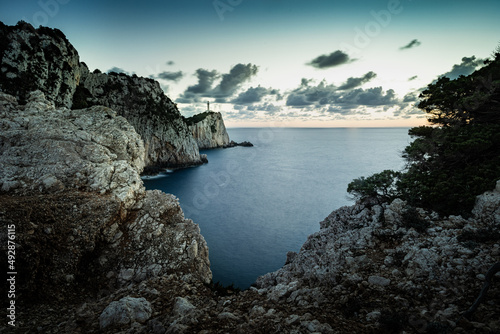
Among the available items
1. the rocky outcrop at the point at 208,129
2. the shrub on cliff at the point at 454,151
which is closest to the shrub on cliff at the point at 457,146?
the shrub on cliff at the point at 454,151

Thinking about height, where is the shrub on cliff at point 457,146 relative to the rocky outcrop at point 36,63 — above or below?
below

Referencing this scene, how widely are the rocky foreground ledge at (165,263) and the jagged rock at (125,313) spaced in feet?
0.09

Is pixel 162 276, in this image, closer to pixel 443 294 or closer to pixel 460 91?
pixel 443 294

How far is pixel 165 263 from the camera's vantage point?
8234 millimetres

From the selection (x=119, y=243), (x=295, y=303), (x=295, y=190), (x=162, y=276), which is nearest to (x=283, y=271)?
(x=295, y=303)

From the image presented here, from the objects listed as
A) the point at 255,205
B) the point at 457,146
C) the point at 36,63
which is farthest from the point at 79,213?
the point at 36,63

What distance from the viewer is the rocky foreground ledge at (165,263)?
475 cm

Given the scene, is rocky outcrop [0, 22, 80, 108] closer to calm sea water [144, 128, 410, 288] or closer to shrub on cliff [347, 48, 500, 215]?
calm sea water [144, 128, 410, 288]

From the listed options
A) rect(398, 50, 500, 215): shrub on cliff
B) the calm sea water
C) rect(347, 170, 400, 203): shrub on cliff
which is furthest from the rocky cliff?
rect(398, 50, 500, 215): shrub on cliff

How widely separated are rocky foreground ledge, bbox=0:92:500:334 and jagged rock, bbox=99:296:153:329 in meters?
0.03

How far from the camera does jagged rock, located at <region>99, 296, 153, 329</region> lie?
4844 mm

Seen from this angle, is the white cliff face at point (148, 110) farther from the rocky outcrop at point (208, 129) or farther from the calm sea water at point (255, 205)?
the rocky outcrop at point (208, 129)

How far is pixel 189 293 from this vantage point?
6840mm

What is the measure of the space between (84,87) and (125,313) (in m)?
50.2
